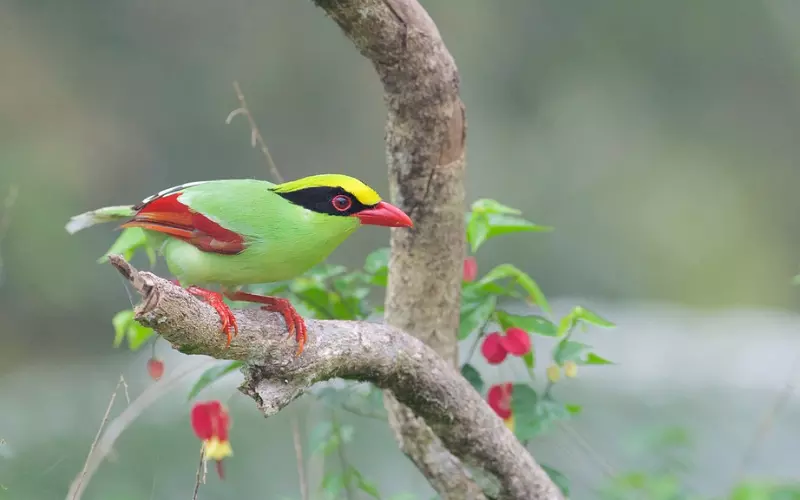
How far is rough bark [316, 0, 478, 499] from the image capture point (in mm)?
877

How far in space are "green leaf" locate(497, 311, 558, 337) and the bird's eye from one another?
40cm

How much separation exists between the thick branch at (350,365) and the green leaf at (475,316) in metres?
0.13

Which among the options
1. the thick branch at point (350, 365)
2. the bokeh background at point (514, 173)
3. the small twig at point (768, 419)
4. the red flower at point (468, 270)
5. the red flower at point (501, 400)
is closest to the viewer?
the thick branch at point (350, 365)

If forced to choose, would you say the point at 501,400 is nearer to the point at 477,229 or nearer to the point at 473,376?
the point at 473,376

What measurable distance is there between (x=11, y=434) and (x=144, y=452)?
7.5 inches

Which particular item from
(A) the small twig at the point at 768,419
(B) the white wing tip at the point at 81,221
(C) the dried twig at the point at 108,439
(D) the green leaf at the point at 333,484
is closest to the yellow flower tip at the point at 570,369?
(D) the green leaf at the point at 333,484

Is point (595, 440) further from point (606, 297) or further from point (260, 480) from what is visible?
point (260, 480)

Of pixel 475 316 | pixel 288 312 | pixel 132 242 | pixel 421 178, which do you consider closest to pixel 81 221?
pixel 132 242

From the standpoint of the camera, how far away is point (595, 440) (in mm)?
2010

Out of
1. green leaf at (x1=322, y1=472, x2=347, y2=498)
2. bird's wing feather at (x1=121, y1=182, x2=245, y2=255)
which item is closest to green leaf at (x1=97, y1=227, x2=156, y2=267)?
bird's wing feather at (x1=121, y1=182, x2=245, y2=255)

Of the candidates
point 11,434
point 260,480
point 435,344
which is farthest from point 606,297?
point 11,434

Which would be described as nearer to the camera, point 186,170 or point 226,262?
point 226,262

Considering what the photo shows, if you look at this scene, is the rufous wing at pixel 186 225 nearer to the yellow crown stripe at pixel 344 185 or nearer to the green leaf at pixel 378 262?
the yellow crown stripe at pixel 344 185

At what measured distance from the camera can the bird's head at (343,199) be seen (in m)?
0.74
